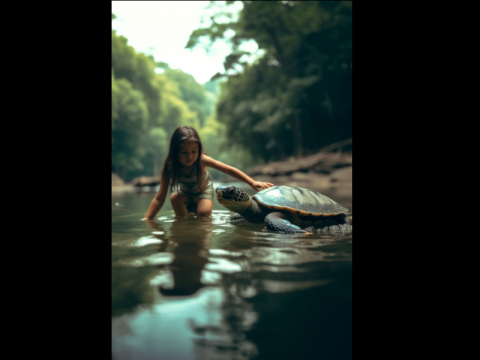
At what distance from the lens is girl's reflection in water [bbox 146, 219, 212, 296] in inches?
51.0

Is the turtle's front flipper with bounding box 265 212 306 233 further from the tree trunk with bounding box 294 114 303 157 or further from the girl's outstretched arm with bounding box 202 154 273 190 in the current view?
the tree trunk with bounding box 294 114 303 157

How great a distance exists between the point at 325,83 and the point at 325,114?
1696mm

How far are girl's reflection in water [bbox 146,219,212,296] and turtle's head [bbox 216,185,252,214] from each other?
0.86 feet

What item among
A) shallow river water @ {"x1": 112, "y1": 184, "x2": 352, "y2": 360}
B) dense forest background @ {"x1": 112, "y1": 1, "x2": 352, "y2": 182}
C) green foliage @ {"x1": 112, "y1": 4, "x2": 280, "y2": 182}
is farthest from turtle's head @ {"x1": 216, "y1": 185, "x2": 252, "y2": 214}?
green foliage @ {"x1": 112, "y1": 4, "x2": 280, "y2": 182}

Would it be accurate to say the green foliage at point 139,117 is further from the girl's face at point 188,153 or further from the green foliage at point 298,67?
the girl's face at point 188,153

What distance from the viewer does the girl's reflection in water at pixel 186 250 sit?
1.30m

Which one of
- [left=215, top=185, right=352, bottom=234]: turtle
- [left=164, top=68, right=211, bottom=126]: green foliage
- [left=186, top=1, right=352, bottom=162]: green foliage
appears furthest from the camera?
[left=164, top=68, right=211, bottom=126]: green foliage

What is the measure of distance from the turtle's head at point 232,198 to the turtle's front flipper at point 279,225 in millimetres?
279

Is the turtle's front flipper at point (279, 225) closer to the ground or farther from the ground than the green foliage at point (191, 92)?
closer to the ground

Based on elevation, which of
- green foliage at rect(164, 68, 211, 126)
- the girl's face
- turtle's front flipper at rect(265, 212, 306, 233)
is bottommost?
turtle's front flipper at rect(265, 212, 306, 233)

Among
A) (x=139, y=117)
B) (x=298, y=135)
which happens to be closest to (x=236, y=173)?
(x=298, y=135)

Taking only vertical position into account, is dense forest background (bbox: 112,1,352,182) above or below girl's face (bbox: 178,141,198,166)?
above

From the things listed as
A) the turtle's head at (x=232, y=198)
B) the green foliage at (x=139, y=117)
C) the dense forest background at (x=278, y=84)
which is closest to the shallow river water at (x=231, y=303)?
the turtle's head at (x=232, y=198)
